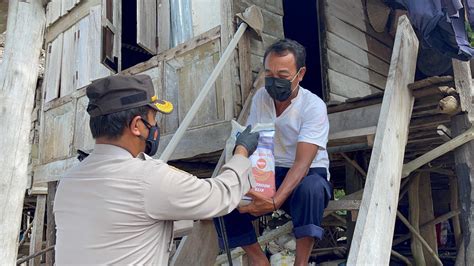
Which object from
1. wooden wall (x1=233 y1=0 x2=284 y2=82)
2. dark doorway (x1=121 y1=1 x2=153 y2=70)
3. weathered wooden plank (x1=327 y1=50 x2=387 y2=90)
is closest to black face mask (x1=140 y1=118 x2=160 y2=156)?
wooden wall (x1=233 y1=0 x2=284 y2=82)

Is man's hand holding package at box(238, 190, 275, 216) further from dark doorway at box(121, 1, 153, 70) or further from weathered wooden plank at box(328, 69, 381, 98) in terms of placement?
dark doorway at box(121, 1, 153, 70)

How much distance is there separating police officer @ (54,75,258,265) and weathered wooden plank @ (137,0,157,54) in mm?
2885

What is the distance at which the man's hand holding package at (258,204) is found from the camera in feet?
8.14

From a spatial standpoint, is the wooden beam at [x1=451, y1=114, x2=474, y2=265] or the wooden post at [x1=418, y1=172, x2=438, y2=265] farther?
the wooden post at [x1=418, y1=172, x2=438, y2=265]

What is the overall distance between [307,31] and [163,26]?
8.52 feet

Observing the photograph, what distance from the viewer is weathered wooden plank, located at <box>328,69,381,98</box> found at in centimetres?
488

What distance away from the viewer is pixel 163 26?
4941mm

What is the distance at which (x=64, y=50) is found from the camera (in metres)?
6.83

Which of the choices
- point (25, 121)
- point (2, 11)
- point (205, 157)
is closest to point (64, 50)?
Answer: point (2, 11)

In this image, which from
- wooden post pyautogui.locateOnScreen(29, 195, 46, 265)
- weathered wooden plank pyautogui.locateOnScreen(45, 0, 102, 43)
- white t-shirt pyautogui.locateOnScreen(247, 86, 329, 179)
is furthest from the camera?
wooden post pyautogui.locateOnScreen(29, 195, 46, 265)

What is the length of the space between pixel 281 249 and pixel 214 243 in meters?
1.87

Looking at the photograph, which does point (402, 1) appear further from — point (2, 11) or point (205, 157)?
point (2, 11)

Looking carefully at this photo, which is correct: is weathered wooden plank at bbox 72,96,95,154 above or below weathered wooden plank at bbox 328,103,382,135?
above

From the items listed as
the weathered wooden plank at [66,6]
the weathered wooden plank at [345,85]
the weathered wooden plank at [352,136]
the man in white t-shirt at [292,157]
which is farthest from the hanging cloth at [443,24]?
the weathered wooden plank at [66,6]
